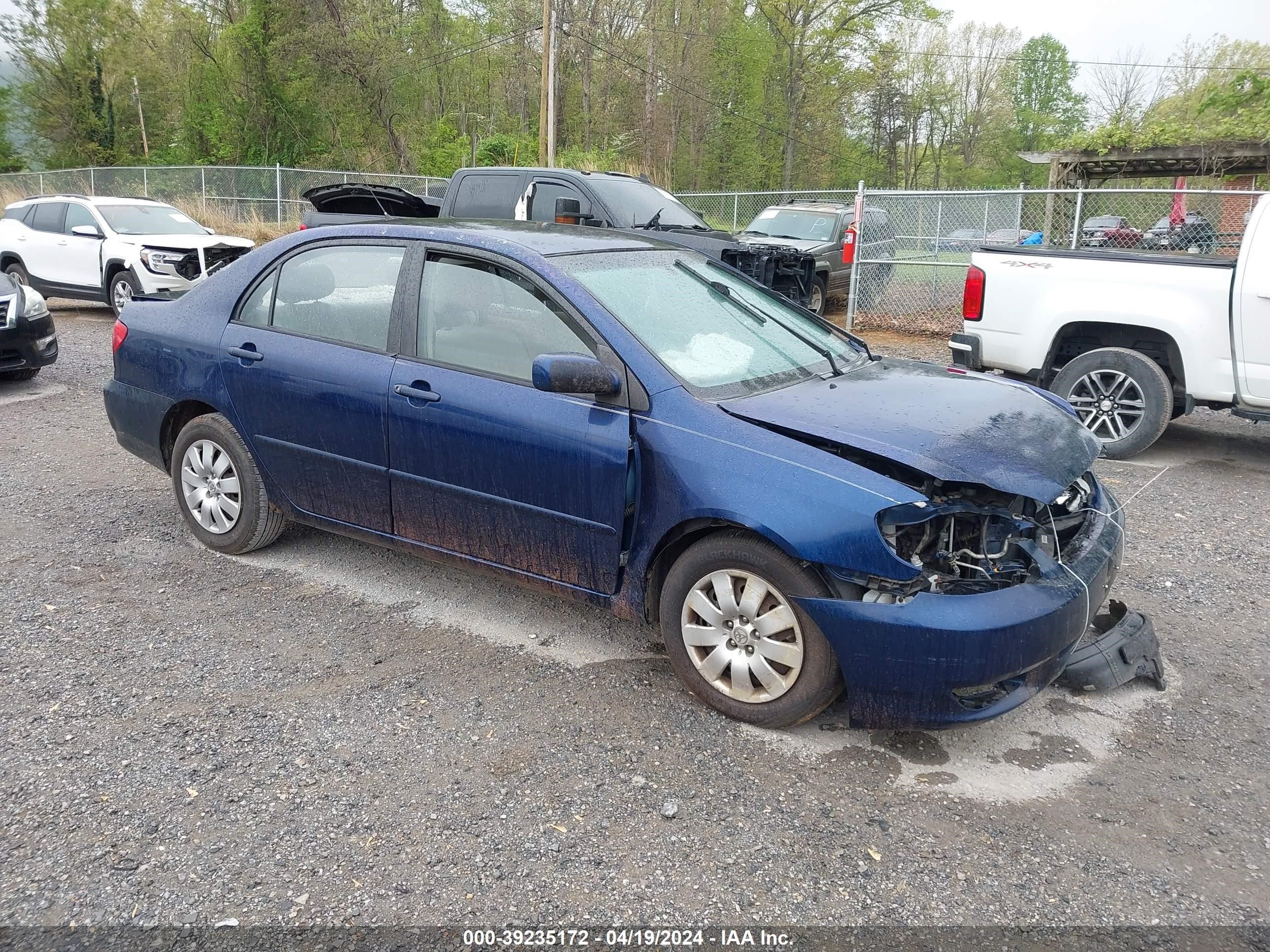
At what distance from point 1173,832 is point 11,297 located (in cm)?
975

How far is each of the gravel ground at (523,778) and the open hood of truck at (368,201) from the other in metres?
6.60

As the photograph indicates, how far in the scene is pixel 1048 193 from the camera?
11750mm

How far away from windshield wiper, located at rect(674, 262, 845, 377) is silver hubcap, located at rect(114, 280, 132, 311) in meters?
11.3

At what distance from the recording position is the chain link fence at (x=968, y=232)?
40.4 feet

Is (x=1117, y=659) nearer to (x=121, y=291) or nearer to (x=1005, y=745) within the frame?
(x=1005, y=745)

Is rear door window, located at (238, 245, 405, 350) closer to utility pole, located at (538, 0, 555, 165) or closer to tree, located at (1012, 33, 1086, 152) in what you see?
utility pole, located at (538, 0, 555, 165)

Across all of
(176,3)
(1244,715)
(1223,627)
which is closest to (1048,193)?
(1223,627)

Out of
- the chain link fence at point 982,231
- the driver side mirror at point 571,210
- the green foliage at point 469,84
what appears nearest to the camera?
the driver side mirror at point 571,210

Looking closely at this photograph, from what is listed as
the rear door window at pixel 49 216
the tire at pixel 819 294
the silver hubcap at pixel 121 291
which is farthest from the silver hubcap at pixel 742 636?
the rear door window at pixel 49 216

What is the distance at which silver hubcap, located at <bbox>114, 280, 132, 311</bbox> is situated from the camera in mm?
13125

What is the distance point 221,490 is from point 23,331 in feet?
17.9

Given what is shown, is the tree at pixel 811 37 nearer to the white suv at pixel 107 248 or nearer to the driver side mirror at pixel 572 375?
the white suv at pixel 107 248

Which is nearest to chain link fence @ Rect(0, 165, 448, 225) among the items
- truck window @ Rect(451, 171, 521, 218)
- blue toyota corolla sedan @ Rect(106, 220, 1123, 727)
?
truck window @ Rect(451, 171, 521, 218)

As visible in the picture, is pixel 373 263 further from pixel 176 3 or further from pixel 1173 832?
pixel 176 3
